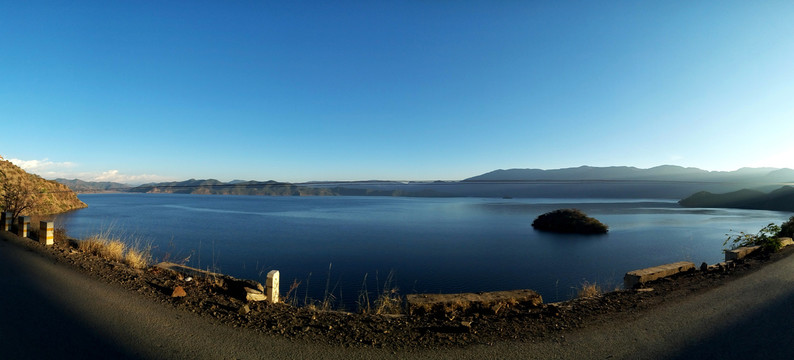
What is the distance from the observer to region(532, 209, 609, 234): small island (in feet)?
93.8

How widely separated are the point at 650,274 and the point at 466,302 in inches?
149

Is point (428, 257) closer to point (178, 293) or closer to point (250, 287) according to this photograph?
point (250, 287)

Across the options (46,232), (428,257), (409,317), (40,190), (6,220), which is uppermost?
(40,190)

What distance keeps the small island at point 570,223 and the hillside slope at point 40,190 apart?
1372 inches

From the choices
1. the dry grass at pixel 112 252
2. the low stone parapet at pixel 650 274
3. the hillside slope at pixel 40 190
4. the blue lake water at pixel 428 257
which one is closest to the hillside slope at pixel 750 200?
the blue lake water at pixel 428 257

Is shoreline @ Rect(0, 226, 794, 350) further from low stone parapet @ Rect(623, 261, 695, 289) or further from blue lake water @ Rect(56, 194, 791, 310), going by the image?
blue lake water @ Rect(56, 194, 791, 310)

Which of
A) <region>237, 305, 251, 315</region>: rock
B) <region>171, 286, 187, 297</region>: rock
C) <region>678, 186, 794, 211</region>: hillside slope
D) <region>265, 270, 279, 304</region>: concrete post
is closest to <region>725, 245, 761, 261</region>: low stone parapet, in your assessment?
<region>265, 270, 279, 304</region>: concrete post

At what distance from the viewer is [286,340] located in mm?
3111

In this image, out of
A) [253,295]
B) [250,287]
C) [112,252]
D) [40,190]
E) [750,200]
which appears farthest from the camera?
[750,200]

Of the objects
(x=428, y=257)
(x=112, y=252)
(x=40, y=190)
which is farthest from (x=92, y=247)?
(x=40, y=190)

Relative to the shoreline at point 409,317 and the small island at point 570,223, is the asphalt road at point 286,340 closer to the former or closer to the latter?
the shoreline at point 409,317

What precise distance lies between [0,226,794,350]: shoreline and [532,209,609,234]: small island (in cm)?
2639

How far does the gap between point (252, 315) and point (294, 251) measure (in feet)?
43.4

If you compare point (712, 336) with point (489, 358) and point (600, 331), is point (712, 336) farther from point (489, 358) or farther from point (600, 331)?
point (489, 358)
